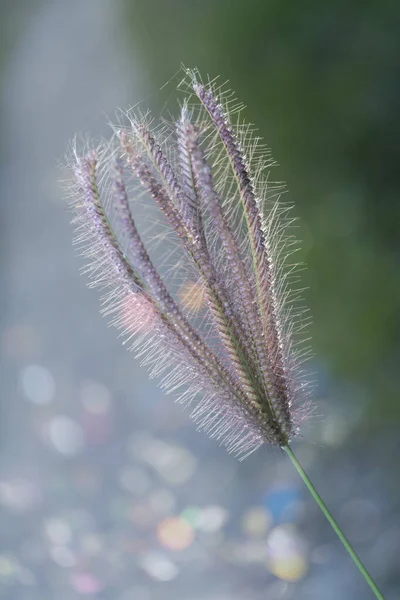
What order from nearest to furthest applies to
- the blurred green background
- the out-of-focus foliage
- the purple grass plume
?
the purple grass plume → the blurred green background → the out-of-focus foliage

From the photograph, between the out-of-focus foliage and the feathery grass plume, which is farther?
the out-of-focus foliage

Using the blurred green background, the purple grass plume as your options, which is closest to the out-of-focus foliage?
the blurred green background

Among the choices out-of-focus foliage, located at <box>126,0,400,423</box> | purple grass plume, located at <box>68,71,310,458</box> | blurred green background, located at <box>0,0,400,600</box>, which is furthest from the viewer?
out-of-focus foliage, located at <box>126,0,400,423</box>

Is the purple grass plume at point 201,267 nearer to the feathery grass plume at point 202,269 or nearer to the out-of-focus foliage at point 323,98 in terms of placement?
the feathery grass plume at point 202,269

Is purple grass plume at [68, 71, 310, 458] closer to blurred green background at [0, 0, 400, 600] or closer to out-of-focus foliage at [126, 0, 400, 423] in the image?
blurred green background at [0, 0, 400, 600]

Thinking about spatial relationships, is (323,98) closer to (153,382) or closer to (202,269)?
(153,382)

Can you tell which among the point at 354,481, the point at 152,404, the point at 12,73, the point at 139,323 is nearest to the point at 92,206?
the point at 139,323
